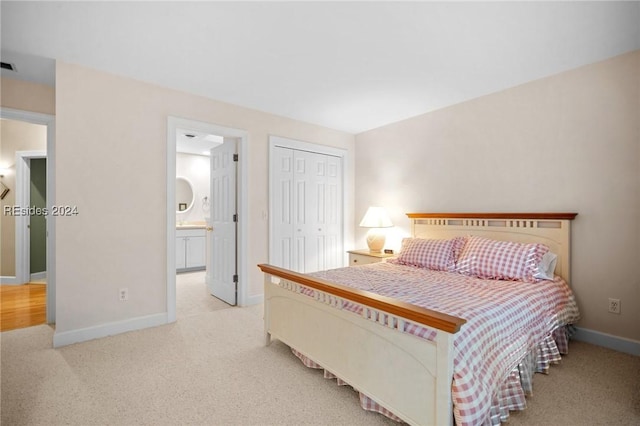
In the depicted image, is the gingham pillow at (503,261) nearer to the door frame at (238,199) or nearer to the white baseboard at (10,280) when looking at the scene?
the door frame at (238,199)

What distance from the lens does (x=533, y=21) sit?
2.12 meters

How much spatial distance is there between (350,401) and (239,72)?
2808mm

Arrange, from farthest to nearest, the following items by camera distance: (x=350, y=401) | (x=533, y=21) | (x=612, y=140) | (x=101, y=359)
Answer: (x=612, y=140) < (x=101, y=359) < (x=533, y=21) < (x=350, y=401)

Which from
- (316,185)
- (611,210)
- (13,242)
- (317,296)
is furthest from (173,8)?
(13,242)

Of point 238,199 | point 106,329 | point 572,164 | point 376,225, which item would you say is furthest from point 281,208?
point 572,164

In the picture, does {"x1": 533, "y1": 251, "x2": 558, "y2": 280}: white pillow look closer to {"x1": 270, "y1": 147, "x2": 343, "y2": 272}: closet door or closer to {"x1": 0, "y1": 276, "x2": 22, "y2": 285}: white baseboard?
{"x1": 270, "y1": 147, "x2": 343, "y2": 272}: closet door

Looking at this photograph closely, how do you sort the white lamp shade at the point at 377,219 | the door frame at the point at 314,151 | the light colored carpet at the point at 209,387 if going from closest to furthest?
the light colored carpet at the point at 209,387, the door frame at the point at 314,151, the white lamp shade at the point at 377,219

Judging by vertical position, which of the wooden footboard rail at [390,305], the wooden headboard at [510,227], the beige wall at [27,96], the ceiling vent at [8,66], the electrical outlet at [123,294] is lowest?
the electrical outlet at [123,294]

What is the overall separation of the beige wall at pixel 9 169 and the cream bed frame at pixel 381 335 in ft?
15.9

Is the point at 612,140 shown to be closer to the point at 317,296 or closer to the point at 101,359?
the point at 317,296

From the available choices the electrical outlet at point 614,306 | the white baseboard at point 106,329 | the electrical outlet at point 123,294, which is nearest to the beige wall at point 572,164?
the electrical outlet at point 614,306

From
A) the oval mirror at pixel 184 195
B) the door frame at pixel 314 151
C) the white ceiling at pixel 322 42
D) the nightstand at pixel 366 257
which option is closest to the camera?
the white ceiling at pixel 322 42

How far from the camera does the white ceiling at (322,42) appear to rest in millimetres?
2010

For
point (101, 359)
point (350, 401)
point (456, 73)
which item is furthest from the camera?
point (456, 73)
